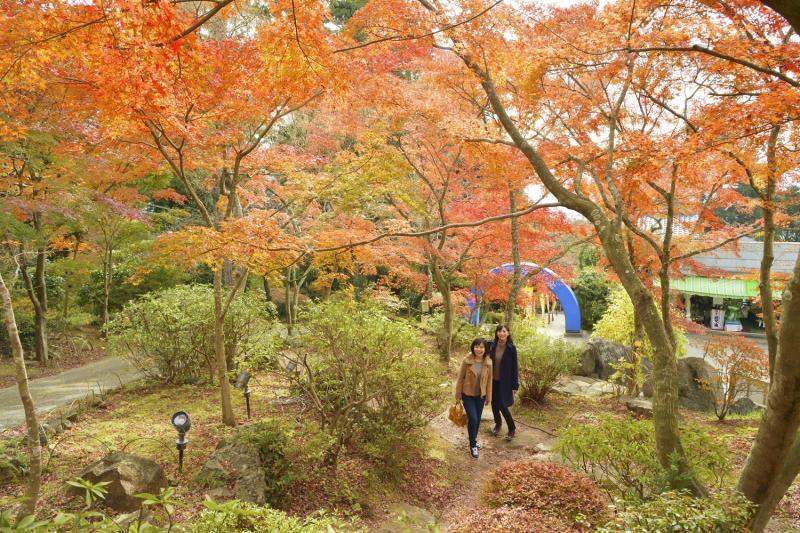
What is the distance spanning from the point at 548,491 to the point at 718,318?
18.7 m

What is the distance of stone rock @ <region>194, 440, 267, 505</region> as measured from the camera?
3.75 meters

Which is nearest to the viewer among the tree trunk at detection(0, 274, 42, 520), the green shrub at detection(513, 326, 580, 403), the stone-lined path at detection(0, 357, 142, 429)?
the tree trunk at detection(0, 274, 42, 520)

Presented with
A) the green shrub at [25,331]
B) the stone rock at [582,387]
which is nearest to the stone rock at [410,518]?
the stone rock at [582,387]

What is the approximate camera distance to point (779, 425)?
3158 mm

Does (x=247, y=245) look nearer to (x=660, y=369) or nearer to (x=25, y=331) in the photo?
(x=660, y=369)

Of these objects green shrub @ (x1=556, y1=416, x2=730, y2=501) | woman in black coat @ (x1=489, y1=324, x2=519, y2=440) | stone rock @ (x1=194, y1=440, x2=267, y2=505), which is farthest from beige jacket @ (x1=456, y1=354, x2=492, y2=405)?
stone rock @ (x1=194, y1=440, x2=267, y2=505)

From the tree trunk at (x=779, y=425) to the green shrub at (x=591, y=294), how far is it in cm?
1617

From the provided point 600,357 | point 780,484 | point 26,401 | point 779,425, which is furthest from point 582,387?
point 26,401

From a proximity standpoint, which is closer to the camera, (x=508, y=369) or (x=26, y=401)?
(x=26, y=401)

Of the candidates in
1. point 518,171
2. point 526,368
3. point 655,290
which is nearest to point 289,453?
point 526,368

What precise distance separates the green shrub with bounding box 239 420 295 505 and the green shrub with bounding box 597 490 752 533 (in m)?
2.72

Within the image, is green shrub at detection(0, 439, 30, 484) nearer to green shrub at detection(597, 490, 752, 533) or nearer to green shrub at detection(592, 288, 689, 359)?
green shrub at detection(597, 490, 752, 533)

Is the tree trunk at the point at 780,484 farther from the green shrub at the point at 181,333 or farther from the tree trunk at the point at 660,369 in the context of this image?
the green shrub at the point at 181,333

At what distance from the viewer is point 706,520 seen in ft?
7.63
